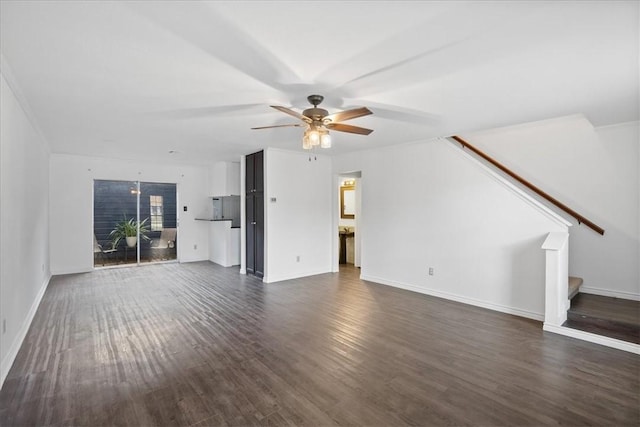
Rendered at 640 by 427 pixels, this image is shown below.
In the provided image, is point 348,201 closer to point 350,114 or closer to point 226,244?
point 226,244

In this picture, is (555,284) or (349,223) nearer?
(555,284)

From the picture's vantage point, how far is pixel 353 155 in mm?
6332

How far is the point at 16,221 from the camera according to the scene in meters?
3.14

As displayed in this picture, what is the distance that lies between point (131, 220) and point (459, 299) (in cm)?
740

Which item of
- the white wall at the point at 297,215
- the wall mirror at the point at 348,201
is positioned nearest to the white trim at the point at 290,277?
the white wall at the point at 297,215

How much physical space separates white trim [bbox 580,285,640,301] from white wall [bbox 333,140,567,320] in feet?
4.02

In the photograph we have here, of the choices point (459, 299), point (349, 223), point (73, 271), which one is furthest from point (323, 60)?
point (73, 271)

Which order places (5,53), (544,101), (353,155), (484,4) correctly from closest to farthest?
(484,4), (5,53), (544,101), (353,155)

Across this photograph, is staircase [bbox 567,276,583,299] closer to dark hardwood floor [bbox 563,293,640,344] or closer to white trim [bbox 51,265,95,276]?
dark hardwood floor [bbox 563,293,640,344]

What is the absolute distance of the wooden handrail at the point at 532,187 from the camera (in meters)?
4.42

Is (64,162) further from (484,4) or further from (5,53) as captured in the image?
(484,4)

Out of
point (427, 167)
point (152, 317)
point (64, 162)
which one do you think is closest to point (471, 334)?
point (427, 167)

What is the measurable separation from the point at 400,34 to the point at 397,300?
3738 mm

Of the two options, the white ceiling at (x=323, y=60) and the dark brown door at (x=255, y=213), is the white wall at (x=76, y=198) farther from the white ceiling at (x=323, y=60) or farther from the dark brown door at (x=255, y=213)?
the white ceiling at (x=323, y=60)
